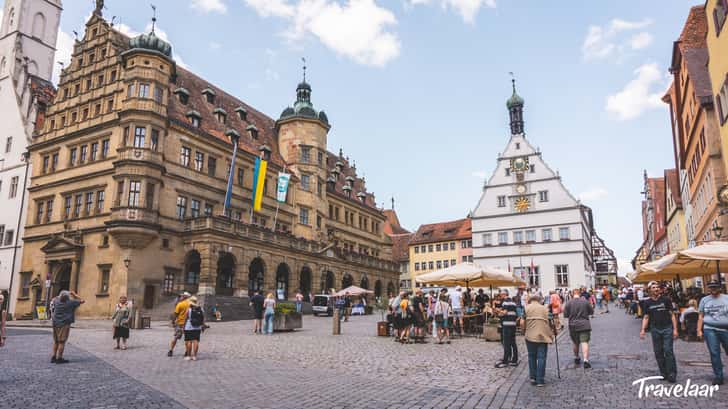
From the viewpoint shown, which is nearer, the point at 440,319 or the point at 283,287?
the point at 440,319

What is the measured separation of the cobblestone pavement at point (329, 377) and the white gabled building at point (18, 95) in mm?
28914

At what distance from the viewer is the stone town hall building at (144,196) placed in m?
32.2

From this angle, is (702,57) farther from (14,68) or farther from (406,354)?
(14,68)

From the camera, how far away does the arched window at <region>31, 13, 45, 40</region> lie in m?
50.1

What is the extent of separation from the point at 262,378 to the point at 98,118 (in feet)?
105

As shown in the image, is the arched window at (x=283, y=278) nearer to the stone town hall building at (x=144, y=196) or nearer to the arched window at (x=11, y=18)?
the stone town hall building at (x=144, y=196)

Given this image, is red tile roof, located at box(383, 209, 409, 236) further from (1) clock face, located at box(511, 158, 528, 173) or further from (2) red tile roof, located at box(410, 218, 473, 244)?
(1) clock face, located at box(511, 158, 528, 173)

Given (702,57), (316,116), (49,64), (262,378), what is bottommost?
(262,378)

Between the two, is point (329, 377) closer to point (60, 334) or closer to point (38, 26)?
point (60, 334)

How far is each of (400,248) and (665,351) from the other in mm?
72512

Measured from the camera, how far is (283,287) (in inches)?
1656

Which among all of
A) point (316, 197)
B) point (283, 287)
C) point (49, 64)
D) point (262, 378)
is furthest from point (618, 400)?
point (49, 64)

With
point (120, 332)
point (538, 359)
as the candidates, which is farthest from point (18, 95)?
point (538, 359)

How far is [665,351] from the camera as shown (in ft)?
29.9
